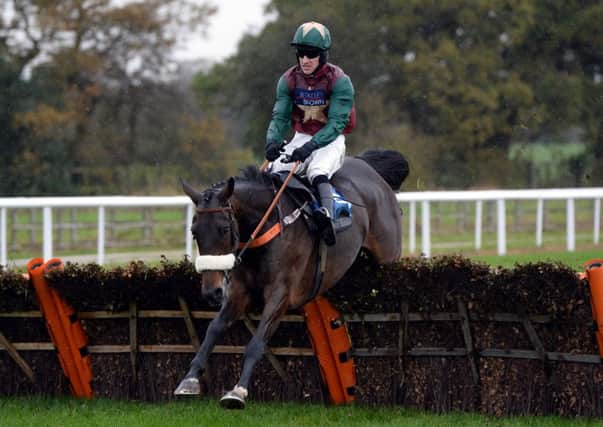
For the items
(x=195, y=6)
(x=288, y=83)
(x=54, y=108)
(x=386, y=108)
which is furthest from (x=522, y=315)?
(x=195, y=6)

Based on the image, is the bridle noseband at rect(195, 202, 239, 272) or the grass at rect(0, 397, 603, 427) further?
the grass at rect(0, 397, 603, 427)

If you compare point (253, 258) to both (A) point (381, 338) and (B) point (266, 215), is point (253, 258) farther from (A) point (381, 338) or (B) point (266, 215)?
(A) point (381, 338)

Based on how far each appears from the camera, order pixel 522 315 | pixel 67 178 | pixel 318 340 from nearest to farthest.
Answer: pixel 522 315
pixel 318 340
pixel 67 178

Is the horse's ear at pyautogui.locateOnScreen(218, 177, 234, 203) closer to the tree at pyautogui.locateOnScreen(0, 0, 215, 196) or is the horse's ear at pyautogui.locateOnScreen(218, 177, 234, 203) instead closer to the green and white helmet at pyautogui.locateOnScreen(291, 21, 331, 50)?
the green and white helmet at pyautogui.locateOnScreen(291, 21, 331, 50)

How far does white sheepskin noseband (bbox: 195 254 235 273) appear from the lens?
498 cm

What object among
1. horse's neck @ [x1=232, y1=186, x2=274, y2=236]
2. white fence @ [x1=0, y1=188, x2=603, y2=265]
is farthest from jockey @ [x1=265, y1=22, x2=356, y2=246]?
white fence @ [x1=0, y1=188, x2=603, y2=265]

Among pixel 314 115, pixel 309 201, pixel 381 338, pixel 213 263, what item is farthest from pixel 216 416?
pixel 314 115

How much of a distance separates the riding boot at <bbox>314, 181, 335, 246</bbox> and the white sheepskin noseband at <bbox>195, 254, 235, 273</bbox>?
0.99 metres

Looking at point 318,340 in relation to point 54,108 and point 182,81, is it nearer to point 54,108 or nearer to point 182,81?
point 54,108

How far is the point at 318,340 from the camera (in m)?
6.11

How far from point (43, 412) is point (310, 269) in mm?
1881

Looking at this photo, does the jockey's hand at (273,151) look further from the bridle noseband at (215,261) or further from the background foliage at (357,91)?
the background foliage at (357,91)

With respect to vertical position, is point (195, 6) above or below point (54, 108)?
above

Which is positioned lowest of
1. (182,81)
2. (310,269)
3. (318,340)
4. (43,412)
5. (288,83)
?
(43,412)
